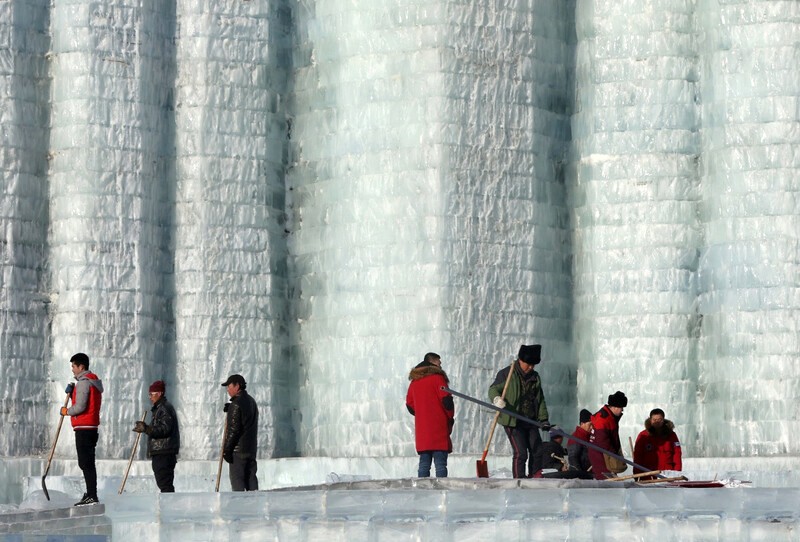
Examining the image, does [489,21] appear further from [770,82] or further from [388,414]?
[388,414]

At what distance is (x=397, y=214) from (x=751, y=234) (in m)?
5.36

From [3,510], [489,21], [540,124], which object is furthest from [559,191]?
[3,510]

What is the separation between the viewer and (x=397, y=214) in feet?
95.1

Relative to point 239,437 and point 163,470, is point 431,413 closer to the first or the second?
point 239,437

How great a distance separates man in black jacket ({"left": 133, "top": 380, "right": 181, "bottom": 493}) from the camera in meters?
20.3

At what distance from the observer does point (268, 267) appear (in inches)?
1172

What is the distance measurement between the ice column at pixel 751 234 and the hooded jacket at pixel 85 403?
1128 centimetres

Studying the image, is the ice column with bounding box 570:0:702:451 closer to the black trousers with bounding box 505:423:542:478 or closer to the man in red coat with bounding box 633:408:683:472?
the man in red coat with bounding box 633:408:683:472

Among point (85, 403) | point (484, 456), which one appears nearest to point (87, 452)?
point (85, 403)

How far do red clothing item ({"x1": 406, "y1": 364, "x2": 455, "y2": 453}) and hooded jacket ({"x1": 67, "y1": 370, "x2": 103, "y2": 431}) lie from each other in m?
3.43

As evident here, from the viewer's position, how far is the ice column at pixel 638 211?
29.1 metres

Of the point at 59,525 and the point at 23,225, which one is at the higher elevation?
the point at 23,225

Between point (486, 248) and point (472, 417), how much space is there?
2.66 metres

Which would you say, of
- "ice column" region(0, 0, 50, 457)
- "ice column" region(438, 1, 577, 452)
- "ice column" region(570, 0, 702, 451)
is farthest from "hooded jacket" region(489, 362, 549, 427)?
"ice column" region(0, 0, 50, 457)
